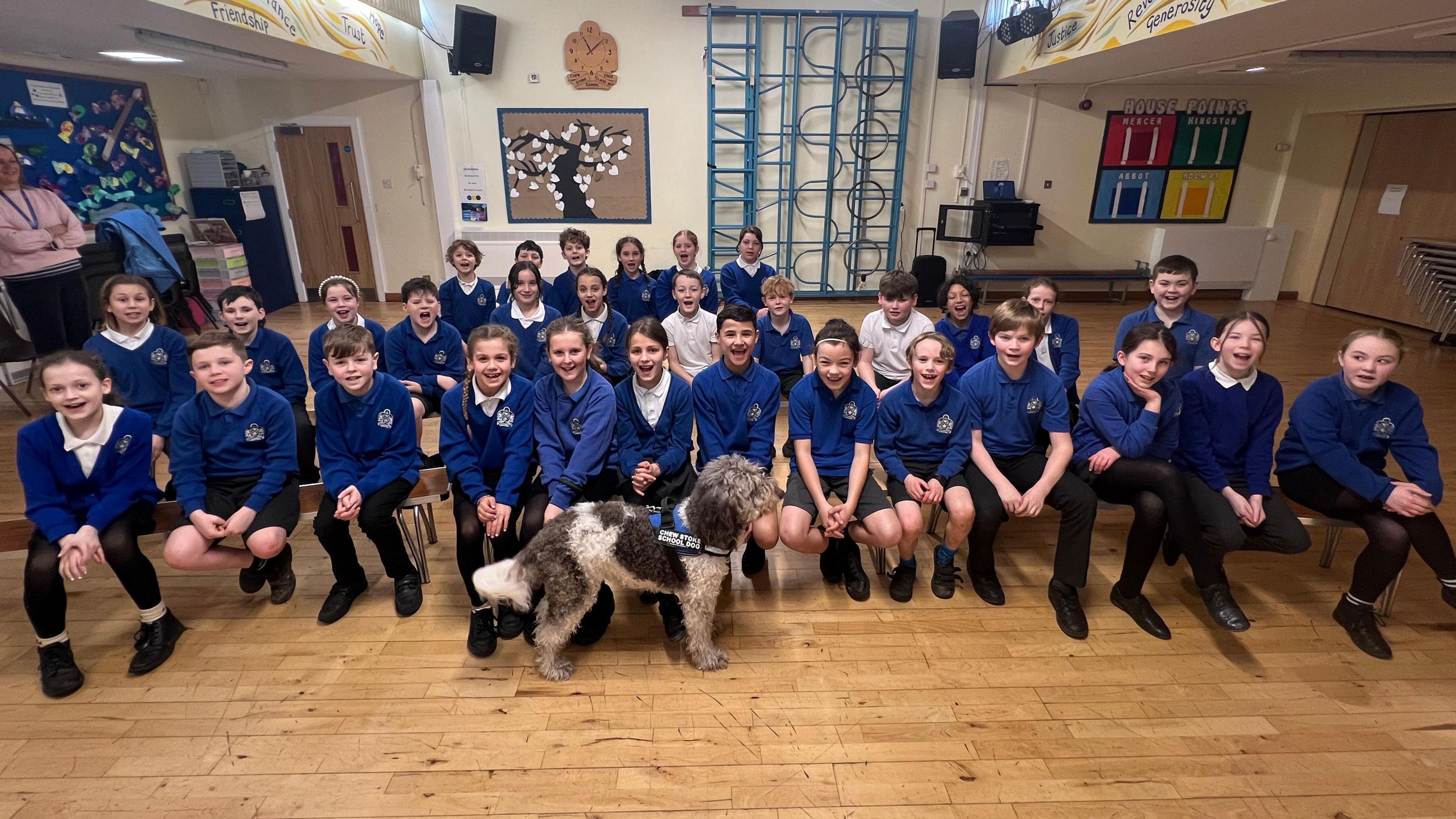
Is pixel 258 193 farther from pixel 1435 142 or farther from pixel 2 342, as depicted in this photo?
pixel 1435 142

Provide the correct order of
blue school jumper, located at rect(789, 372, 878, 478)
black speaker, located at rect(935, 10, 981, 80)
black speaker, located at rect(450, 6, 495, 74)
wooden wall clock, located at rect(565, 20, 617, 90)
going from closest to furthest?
1. blue school jumper, located at rect(789, 372, 878, 478)
2. black speaker, located at rect(450, 6, 495, 74)
3. black speaker, located at rect(935, 10, 981, 80)
4. wooden wall clock, located at rect(565, 20, 617, 90)

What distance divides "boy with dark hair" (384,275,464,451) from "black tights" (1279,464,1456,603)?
3.80 meters

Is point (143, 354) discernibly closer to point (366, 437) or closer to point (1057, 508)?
point (366, 437)

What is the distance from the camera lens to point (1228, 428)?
2537 millimetres

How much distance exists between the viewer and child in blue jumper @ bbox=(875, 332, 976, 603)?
8.22 feet

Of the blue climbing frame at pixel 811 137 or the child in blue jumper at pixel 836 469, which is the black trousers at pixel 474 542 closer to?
the child in blue jumper at pixel 836 469

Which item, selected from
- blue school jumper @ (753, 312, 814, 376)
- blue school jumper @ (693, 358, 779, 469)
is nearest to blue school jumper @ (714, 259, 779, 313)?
blue school jumper @ (753, 312, 814, 376)

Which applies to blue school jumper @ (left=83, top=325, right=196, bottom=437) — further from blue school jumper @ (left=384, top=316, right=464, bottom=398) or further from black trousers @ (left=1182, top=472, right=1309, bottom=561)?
black trousers @ (left=1182, top=472, right=1309, bottom=561)

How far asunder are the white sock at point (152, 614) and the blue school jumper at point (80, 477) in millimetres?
320

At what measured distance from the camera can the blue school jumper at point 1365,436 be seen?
234 cm

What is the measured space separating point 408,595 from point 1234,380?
3.31 meters

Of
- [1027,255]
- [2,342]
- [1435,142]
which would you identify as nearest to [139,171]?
[2,342]

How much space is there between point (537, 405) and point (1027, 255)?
7353 mm

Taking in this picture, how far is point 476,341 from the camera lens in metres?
2.44
